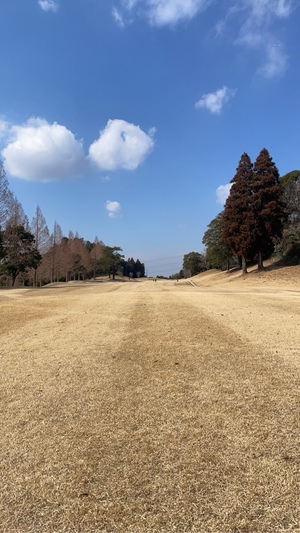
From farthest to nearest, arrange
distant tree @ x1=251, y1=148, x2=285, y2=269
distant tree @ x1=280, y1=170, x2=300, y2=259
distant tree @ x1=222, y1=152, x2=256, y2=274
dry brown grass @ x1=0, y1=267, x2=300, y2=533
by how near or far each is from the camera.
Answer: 1. distant tree @ x1=280, y1=170, x2=300, y2=259
2. distant tree @ x1=222, y1=152, x2=256, y2=274
3. distant tree @ x1=251, y1=148, x2=285, y2=269
4. dry brown grass @ x1=0, y1=267, x2=300, y2=533

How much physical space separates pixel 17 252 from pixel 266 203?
81.7 feet

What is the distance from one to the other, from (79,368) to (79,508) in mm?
2785

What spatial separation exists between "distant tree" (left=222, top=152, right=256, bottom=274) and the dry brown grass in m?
25.2

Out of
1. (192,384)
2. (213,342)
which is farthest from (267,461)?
(213,342)

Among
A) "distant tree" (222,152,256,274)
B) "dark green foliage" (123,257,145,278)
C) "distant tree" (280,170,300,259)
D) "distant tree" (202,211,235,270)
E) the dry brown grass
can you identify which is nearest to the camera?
the dry brown grass

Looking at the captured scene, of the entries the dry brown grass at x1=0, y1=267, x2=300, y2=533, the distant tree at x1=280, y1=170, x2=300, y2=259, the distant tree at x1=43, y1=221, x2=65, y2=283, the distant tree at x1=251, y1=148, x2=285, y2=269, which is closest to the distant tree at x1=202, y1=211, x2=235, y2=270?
the distant tree at x1=280, y1=170, x2=300, y2=259

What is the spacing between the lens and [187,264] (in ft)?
244

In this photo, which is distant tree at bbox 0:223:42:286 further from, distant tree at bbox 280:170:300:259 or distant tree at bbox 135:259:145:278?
distant tree at bbox 135:259:145:278

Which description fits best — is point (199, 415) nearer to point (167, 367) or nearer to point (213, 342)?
point (167, 367)

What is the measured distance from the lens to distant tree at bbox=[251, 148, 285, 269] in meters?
29.4

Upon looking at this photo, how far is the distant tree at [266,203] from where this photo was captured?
29422 millimetres

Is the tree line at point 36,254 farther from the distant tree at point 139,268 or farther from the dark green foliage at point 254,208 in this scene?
the distant tree at point 139,268

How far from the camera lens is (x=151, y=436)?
2.88m

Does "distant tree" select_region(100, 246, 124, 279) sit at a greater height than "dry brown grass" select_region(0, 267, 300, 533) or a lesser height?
greater
